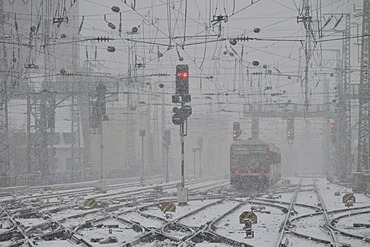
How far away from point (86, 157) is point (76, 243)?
132ft

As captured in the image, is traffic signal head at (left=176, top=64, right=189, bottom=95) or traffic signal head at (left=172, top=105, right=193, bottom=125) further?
traffic signal head at (left=172, top=105, right=193, bottom=125)

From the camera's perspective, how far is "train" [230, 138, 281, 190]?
1255 inches

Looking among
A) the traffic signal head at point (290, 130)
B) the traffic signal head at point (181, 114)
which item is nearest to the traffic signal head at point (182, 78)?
the traffic signal head at point (181, 114)

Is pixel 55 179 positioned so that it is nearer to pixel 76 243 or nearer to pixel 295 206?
pixel 295 206

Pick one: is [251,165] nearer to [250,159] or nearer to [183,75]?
[250,159]

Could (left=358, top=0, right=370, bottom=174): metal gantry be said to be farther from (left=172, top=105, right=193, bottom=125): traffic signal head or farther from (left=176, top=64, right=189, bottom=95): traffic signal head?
(left=172, top=105, right=193, bottom=125): traffic signal head

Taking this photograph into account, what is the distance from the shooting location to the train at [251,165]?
31.9 m

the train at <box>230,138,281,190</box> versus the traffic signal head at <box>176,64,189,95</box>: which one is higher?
the traffic signal head at <box>176,64,189,95</box>

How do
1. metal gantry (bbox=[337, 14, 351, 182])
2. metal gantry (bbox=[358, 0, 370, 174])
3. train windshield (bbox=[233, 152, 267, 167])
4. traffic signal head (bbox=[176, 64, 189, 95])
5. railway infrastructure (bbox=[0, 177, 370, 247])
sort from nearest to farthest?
railway infrastructure (bbox=[0, 177, 370, 247]), traffic signal head (bbox=[176, 64, 189, 95]), metal gantry (bbox=[358, 0, 370, 174]), train windshield (bbox=[233, 152, 267, 167]), metal gantry (bbox=[337, 14, 351, 182])

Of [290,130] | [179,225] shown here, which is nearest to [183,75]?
[179,225]

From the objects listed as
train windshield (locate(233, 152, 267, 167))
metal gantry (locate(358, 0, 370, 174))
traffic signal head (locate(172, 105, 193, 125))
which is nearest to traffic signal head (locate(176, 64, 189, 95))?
traffic signal head (locate(172, 105, 193, 125))

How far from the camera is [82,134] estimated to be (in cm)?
6322

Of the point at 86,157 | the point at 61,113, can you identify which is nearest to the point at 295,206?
the point at 86,157

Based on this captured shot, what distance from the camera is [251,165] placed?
105 ft
